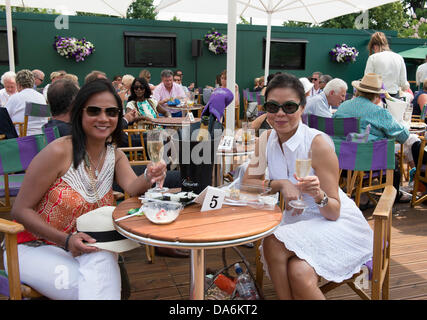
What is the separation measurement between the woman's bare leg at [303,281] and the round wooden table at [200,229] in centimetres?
25

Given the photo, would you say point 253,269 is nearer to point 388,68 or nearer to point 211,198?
point 211,198

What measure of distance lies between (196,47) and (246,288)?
1052cm

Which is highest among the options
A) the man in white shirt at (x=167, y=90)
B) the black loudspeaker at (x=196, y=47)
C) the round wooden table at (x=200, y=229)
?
the black loudspeaker at (x=196, y=47)

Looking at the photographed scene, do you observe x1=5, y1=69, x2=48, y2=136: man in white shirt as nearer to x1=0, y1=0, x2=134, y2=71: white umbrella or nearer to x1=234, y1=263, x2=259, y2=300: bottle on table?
x1=0, y1=0, x2=134, y2=71: white umbrella

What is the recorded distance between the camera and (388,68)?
5539 millimetres

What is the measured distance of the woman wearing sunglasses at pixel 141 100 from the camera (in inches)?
206

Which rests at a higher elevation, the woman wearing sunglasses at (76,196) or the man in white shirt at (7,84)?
the man in white shirt at (7,84)

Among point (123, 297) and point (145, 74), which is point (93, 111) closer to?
point (123, 297)

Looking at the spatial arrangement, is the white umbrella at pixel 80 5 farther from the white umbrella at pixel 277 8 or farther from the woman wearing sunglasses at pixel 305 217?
the woman wearing sunglasses at pixel 305 217

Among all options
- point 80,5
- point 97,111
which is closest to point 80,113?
point 97,111

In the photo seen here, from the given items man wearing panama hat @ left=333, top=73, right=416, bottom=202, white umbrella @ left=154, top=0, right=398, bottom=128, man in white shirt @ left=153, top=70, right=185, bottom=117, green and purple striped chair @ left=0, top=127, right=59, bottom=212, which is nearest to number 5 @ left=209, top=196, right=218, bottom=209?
green and purple striped chair @ left=0, top=127, right=59, bottom=212

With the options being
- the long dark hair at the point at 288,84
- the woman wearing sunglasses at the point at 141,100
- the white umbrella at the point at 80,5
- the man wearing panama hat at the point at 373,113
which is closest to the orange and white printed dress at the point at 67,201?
the long dark hair at the point at 288,84

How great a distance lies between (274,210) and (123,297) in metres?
0.89

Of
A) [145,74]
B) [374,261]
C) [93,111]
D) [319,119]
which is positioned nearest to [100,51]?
[145,74]
